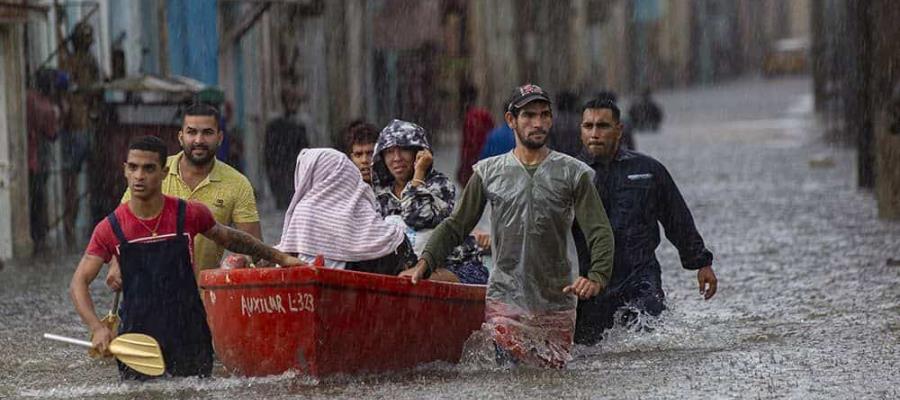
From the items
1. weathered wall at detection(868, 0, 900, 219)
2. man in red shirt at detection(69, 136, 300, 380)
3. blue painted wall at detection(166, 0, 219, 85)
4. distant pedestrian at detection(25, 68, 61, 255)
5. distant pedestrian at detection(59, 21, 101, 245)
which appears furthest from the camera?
blue painted wall at detection(166, 0, 219, 85)

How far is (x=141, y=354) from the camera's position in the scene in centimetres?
942

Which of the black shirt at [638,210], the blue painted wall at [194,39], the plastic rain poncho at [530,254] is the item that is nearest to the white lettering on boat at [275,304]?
the plastic rain poncho at [530,254]

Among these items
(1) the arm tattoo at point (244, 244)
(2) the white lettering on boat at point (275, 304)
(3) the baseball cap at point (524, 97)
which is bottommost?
(2) the white lettering on boat at point (275, 304)

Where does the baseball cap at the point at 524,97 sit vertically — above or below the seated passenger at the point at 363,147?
above

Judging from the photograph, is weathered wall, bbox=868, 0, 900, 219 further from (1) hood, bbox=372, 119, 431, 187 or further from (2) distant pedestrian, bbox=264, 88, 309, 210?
(1) hood, bbox=372, 119, 431, 187

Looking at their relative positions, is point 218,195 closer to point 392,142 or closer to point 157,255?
point 392,142

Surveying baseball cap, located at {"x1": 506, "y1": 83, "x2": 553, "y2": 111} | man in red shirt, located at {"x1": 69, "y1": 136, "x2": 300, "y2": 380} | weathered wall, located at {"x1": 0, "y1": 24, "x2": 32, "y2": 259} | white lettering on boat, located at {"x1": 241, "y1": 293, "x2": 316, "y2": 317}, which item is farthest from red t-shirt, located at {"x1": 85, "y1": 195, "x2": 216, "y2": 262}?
weathered wall, located at {"x1": 0, "y1": 24, "x2": 32, "y2": 259}

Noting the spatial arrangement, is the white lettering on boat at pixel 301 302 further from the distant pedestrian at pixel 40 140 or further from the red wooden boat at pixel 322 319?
the distant pedestrian at pixel 40 140

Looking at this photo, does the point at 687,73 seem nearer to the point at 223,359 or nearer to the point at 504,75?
the point at 504,75

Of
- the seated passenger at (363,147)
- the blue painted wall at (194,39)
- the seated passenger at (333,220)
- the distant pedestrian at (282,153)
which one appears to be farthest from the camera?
the blue painted wall at (194,39)

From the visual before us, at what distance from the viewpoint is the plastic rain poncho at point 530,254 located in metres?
10.3

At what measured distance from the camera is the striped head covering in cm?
1040

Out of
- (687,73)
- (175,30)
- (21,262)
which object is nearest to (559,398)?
(21,262)

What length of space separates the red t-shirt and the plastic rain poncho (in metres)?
1.56
